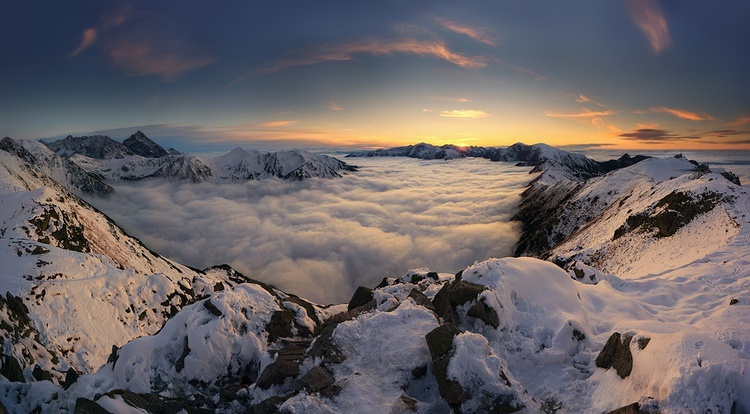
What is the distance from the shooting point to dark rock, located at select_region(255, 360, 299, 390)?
1391 cm

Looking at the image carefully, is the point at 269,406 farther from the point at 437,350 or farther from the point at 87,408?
the point at 437,350

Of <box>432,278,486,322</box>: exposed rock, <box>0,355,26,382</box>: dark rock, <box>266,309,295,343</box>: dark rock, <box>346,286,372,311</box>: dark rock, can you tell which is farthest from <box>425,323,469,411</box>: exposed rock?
<box>0,355,26,382</box>: dark rock

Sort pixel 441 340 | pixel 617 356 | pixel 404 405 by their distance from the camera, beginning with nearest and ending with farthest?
1. pixel 404 405
2. pixel 617 356
3. pixel 441 340

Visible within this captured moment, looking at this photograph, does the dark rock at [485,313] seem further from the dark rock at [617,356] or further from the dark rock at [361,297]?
the dark rock at [361,297]

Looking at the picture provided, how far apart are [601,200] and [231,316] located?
124913mm

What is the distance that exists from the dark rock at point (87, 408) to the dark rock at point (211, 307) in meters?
7.66

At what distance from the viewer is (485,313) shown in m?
16.0

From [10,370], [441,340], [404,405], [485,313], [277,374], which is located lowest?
[10,370]

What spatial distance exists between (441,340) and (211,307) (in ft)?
43.9

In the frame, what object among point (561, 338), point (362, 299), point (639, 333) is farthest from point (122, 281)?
point (639, 333)

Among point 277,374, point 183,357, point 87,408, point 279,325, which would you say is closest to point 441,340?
point 277,374

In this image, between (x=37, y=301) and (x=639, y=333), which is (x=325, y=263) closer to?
(x=37, y=301)

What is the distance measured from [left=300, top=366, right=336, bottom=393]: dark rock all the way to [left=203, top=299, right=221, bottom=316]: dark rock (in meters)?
8.08

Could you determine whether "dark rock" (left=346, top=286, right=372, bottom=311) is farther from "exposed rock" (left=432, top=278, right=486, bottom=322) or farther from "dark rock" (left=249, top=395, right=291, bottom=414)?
"dark rock" (left=249, top=395, right=291, bottom=414)
